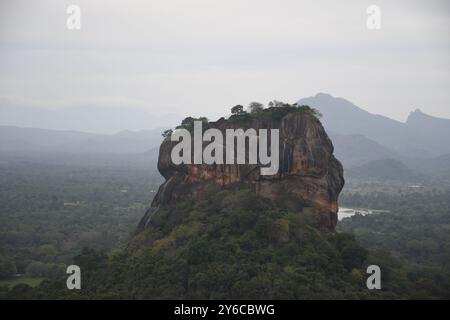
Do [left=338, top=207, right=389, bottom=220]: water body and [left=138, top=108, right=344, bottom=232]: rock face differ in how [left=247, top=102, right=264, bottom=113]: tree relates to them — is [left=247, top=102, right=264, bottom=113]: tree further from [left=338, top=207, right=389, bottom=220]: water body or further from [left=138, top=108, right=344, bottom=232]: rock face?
[left=338, top=207, right=389, bottom=220]: water body

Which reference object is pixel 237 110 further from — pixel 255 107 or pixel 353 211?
pixel 353 211

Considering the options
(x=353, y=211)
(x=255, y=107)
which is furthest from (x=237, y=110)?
(x=353, y=211)

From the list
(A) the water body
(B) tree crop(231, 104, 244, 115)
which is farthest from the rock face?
(A) the water body

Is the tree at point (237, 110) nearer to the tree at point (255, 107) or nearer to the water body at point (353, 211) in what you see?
the tree at point (255, 107)

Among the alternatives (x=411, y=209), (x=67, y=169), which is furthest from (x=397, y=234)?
(x=67, y=169)

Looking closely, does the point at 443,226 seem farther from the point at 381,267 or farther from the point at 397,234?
the point at 381,267

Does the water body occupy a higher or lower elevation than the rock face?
lower

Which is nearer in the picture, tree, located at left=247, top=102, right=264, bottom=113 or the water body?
tree, located at left=247, top=102, right=264, bottom=113
